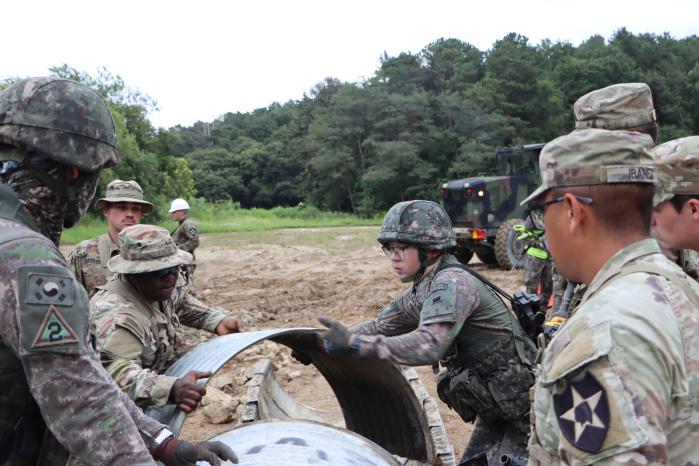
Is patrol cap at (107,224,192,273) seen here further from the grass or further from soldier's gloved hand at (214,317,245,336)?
the grass

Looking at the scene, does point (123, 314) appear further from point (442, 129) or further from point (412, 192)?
point (442, 129)

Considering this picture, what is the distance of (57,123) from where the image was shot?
198 centimetres

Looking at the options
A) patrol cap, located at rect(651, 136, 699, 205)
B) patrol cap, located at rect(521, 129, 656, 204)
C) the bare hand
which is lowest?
the bare hand

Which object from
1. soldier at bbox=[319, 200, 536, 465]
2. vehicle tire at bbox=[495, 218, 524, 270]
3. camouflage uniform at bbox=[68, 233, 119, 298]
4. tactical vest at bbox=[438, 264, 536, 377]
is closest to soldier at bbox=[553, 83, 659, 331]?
tactical vest at bbox=[438, 264, 536, 377]

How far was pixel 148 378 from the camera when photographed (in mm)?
2668

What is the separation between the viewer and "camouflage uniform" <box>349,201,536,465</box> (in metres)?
3.19

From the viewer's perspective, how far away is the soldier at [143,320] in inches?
104

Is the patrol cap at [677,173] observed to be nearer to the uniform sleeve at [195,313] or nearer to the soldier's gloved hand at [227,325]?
the soldier's gloved hand at [227,325]

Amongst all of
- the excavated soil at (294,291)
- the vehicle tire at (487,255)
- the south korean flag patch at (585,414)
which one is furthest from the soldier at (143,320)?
the vehicle tire at (487,255)

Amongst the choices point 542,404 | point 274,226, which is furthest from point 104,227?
point 542,404

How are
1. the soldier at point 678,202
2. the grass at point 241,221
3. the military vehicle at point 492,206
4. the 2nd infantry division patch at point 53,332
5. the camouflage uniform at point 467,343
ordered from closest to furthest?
the 2nd infantry division patch at point 53,332 → the soldier at point 678,202 → the camouflage uniform at point 467,343 → the military vehicle at point 492,206 → the grass at point 241,221

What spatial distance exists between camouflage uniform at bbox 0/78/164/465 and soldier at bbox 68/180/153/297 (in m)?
2.95

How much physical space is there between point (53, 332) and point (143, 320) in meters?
1.51

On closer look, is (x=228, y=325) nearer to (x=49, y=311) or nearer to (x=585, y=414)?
(x=49, y=311)
